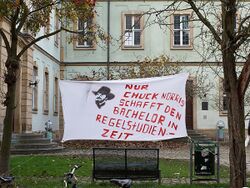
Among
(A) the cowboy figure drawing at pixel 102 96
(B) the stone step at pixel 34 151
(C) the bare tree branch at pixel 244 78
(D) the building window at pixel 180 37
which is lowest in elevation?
(B) the stone step at pixel 34 151

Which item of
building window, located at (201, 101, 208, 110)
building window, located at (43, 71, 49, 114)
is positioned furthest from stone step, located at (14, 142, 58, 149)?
building window, located at (201, 101, 208, 110)

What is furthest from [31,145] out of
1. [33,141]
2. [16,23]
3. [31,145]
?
[16,23]

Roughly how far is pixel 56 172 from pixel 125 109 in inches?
192

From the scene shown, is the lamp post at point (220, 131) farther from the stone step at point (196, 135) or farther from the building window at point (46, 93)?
the building window at point (46, 93)

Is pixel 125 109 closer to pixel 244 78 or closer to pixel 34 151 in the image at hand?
pixel 244 78

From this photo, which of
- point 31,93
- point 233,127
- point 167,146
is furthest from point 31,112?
point 233,127

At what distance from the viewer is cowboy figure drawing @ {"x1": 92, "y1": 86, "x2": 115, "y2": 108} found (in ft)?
36.6

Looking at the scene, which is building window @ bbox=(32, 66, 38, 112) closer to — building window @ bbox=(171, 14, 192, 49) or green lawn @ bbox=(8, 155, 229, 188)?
green lawn @ bbox=(8, 155, 229, 188)

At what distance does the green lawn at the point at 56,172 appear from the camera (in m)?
12.6

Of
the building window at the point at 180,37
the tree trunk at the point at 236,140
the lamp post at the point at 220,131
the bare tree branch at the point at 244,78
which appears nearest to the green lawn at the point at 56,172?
the tree trunk at the point at 236,140

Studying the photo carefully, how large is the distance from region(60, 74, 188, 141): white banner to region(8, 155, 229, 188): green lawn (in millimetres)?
1934

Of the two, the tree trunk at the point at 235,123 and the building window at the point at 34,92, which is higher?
the building window at the point at 34,92

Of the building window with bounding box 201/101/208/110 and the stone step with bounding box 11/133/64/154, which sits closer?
the stone step with bounding box 11/133/64/154

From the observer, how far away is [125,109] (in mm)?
10969
